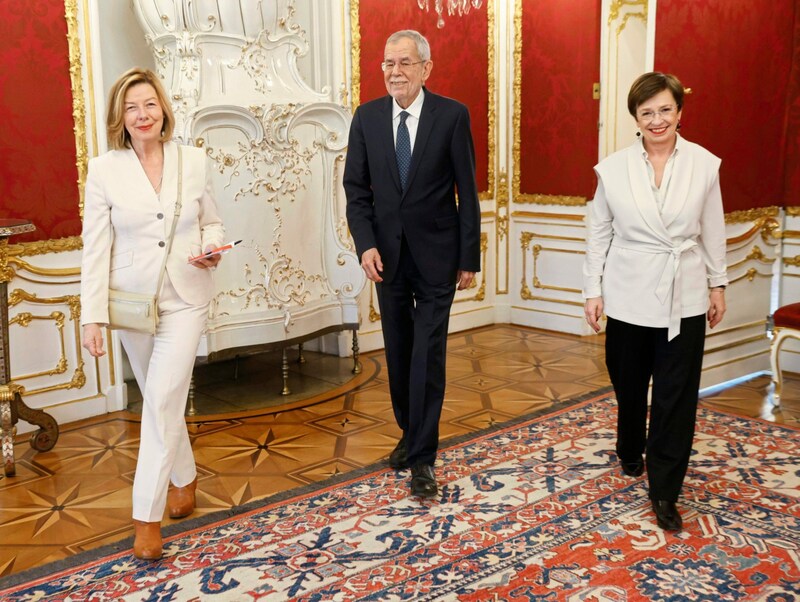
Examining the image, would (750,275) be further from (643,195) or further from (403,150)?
(403,150)

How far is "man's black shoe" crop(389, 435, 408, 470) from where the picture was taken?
12.7ft

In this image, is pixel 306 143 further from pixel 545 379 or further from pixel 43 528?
pixel 43 528

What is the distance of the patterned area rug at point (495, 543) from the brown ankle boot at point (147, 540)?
0.04 metres

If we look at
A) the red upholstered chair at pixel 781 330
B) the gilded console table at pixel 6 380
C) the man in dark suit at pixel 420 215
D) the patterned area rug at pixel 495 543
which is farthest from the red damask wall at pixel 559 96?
the gilded console table at pixel 6 380

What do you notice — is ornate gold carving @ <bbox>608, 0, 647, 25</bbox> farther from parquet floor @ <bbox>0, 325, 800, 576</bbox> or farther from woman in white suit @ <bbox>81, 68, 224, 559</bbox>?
woman in white suit @ <bbox>81, 68, 224, 559</bbox>

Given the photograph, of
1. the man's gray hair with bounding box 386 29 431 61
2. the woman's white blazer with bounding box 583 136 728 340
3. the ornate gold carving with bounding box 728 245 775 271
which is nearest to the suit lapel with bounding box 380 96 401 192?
the man's gray hair with bounding box 386 29 431 61

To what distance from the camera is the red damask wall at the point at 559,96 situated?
6363 mm

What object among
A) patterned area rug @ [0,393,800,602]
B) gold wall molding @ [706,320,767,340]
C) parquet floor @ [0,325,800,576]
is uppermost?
gold wall molding @ [706,320,767,340]

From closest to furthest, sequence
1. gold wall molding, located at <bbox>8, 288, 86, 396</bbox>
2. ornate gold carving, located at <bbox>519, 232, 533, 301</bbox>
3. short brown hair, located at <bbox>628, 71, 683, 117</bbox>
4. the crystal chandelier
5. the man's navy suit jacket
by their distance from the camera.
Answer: short brown hair, located at <bbox>628, 71, 683, 117</bbox>
the man's navy suit jacket
gold wall molding, located at <bbox>8, 288, 86, 396</bbox>
the crystal chandelier
ornate gold carving, located at <bbox>519, 232, 533, 301</bbox>

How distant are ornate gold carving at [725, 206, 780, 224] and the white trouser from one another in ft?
10.6

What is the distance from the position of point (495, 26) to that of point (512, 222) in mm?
1445

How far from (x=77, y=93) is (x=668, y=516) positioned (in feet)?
11.2

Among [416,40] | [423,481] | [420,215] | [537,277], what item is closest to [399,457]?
[423,481]

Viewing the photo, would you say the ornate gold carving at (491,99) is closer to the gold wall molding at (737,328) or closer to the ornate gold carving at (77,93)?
the gold wall molding at (737,328)
